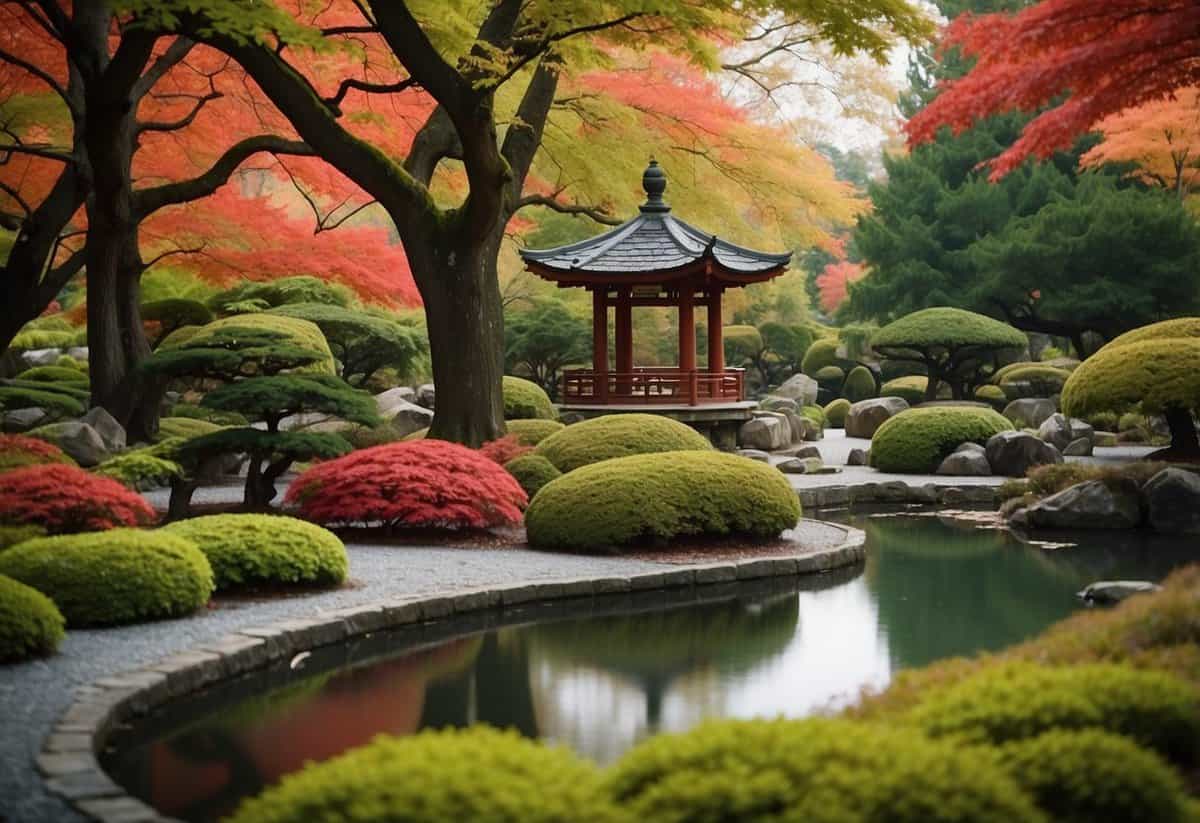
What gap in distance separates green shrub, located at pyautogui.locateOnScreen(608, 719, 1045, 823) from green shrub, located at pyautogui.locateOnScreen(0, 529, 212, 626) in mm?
4533

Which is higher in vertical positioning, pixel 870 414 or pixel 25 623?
pixel 870 414

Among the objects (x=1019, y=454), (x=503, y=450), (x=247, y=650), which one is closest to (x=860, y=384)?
(x=1019, y=454)

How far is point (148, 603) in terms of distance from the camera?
7.43 m

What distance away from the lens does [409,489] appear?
10773 mm

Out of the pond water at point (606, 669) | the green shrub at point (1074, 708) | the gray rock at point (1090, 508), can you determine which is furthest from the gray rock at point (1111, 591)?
the green shrub at point (1074, 708)

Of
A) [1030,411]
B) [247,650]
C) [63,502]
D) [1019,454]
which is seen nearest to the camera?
[247,650]

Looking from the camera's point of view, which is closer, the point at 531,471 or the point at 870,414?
the point at 531,471

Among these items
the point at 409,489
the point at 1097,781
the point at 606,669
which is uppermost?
the point at 409,489

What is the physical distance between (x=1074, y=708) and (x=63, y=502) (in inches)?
272

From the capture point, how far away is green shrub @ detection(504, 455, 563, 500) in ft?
40.3

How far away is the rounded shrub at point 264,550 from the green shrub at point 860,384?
21260 millimetres

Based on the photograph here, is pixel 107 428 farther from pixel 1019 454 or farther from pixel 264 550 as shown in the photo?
pixel 1019 454

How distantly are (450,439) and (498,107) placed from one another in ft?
18.9

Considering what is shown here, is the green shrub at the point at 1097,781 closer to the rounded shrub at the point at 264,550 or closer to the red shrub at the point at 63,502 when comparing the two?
→ the rounded shrub at the point at 264,550
